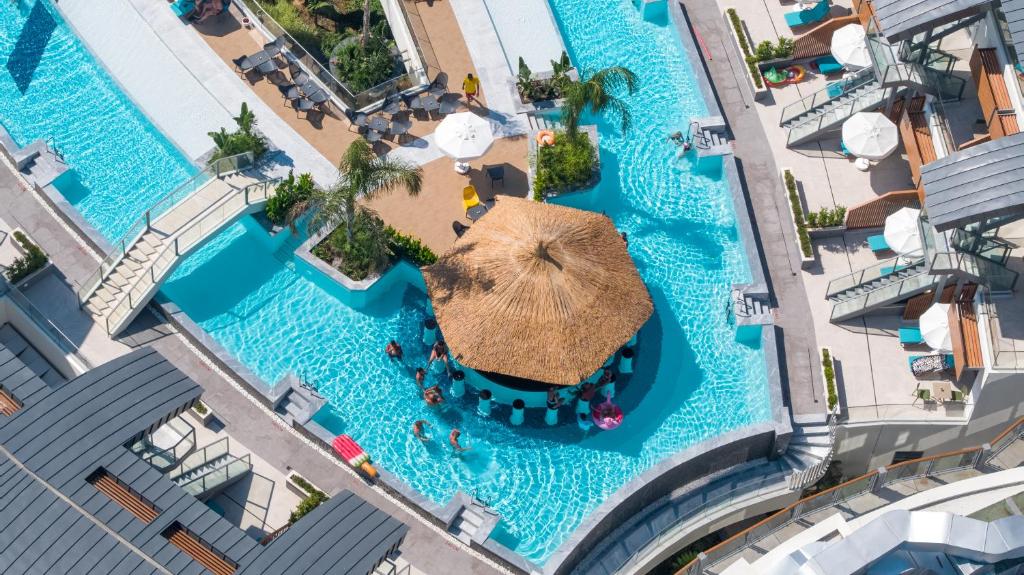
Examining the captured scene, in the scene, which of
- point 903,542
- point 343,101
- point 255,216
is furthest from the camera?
point 343,101

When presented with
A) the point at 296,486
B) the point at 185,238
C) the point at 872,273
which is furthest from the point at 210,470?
the point at 872,273

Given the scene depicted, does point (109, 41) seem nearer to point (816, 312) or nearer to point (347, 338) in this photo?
point (347, 338)

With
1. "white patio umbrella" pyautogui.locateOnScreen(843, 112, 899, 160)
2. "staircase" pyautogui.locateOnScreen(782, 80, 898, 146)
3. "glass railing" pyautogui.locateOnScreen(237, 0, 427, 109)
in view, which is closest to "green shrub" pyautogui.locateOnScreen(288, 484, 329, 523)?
"glass railing" pyautogui.locateOnScreen(237, 0, 427, 109)

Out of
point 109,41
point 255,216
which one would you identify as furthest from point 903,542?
point 109,41

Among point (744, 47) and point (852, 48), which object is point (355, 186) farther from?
point (852, 48)

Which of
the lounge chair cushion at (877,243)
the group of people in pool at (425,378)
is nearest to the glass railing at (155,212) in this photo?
the group of people in pool at (425,378)

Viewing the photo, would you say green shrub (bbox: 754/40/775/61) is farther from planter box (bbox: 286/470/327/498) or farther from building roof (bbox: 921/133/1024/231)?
planter box (bbox: 286/470/327/498)
